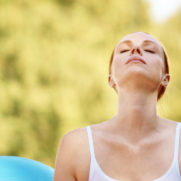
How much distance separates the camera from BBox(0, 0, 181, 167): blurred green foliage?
8.08 m

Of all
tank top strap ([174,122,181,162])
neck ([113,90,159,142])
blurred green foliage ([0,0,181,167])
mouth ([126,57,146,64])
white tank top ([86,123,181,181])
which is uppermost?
blurred green foliage ([0,0,181,167])

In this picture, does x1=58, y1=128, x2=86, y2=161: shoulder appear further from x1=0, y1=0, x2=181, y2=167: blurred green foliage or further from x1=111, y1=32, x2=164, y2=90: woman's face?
x1=0, y1=0, x2=181, y2=167: blurred green foliage

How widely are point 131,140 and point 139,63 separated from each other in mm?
392

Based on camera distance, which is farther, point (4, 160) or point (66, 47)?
point (66, 47)

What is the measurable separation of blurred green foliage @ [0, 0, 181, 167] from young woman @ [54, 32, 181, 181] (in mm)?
5956

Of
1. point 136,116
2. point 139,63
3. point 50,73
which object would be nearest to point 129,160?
point 136,116

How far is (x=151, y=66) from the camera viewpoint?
6.58 feet

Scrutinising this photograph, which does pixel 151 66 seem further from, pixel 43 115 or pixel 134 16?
pixel 134 16

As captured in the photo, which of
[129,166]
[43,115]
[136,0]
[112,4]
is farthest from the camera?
[136,0]

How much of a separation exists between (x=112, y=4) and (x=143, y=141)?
7.83 metres

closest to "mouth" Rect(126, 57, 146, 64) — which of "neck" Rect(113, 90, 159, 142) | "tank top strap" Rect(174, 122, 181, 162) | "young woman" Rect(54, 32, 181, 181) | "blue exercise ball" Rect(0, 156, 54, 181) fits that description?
"young woman" Rect(54, 32, 181, 181)

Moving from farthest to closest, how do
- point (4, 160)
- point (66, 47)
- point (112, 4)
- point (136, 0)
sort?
1. point (136, 0)
2. point (112, 4)
3. point (66, 47)
4. point (4, 160)

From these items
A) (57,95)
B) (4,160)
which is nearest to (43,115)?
(57,95)

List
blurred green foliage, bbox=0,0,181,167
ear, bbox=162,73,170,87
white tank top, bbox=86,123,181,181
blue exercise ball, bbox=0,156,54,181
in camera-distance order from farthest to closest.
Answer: blurred green foliage, bbox=0,0,181,167 < blue exercise ball, bbox=0,156,54,181 < ear, bbox=162,73,170,87 < white tank top, bbox=86,123,181,181
